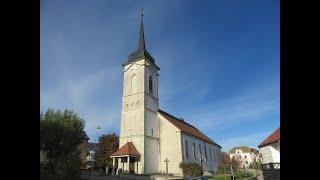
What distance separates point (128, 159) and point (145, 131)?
4934mm

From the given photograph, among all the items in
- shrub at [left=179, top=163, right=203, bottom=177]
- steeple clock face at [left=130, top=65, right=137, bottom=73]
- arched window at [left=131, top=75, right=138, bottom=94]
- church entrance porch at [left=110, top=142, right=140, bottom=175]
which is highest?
steeple clock face at [left=130, top=65, right=137, bottom=73]

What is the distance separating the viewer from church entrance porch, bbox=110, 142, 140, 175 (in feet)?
125

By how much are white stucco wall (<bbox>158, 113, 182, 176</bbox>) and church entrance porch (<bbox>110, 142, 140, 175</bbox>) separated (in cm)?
501

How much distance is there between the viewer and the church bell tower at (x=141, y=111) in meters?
39.7

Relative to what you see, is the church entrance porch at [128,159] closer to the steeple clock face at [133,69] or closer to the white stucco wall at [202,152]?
the white stucco wall at [202,152]

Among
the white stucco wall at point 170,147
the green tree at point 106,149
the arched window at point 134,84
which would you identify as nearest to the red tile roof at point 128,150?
the green tree at point 106,149

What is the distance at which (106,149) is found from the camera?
4562 centimetres

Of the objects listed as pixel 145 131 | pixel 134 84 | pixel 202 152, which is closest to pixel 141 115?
pixel 145 131

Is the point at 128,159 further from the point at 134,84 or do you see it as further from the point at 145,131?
the point at 134,84

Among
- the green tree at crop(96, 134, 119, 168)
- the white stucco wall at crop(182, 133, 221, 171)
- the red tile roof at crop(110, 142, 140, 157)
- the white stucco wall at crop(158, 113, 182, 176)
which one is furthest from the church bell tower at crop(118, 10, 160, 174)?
the white stucco wall at crop(182, 133, 221, 171)

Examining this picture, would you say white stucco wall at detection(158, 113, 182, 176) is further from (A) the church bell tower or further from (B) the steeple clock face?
(B) the steeple clock face
